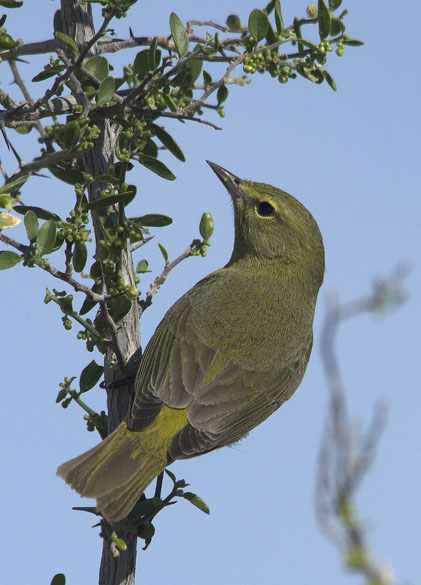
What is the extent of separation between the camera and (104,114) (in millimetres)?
3867

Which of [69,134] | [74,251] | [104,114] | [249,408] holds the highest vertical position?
[104,114]

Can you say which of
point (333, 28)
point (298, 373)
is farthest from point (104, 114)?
point (298, 373)

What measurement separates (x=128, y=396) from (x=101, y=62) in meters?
1.94

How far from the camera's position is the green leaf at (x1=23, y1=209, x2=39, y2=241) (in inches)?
136

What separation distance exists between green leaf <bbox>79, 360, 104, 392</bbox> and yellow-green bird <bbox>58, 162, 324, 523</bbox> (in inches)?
10.2

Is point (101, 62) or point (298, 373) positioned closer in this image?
point (101, 62)

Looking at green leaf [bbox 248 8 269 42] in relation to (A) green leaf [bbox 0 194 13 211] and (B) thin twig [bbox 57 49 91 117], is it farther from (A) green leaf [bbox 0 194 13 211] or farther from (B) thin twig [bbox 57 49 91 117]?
(A) green leaf [bbox 0 194 13 211]

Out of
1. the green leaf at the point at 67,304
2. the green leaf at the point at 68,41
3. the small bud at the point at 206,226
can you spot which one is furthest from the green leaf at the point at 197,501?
the green leaf at the point at 68,41

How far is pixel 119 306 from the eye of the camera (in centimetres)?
399

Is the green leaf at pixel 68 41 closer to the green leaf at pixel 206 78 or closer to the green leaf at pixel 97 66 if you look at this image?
the green leaf at pixel 97 66

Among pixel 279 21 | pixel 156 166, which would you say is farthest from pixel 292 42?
pixel 156 166

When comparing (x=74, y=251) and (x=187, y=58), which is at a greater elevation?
(x=187, y=58)

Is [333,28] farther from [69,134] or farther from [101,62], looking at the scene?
[69,134]

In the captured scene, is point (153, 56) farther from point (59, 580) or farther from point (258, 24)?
point (59, 580)
